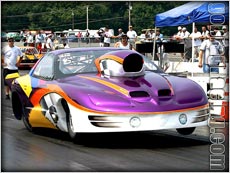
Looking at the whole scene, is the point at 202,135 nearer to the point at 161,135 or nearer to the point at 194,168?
the point at 161,135

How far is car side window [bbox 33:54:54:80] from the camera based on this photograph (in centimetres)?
884

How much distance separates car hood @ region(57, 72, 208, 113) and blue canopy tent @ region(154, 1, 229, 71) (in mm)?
3403

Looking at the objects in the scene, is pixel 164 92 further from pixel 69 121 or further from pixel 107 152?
pixel 69 121

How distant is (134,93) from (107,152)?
2.71ft

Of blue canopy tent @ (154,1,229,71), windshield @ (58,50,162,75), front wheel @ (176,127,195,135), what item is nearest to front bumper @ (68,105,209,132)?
front wheel @ (176,127,195,135)

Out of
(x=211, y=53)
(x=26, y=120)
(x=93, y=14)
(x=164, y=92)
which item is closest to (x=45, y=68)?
(x=26, y=120)

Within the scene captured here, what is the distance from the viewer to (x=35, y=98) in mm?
8859

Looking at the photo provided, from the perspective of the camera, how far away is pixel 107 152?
7391 millimetres

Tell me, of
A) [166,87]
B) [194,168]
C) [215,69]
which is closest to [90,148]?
[166,87]

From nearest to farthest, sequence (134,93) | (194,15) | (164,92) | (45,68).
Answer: (134,93) → (164,92) → (45,68) → (194,15)

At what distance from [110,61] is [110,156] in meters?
1.73

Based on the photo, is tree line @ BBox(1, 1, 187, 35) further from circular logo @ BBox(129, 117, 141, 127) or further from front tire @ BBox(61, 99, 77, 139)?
circular logo @ BBox(129, 117, 141, 127)

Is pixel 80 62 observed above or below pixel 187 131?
above

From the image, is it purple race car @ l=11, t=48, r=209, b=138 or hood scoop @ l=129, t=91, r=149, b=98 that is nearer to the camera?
purple race car @ l=11, t=48, r=209, b=138
